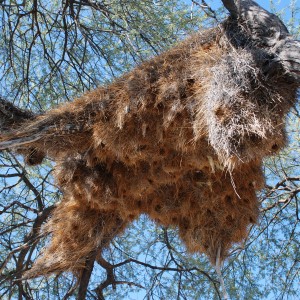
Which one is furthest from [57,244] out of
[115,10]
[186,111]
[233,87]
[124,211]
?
[115,10]

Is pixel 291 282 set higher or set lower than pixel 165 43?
lower

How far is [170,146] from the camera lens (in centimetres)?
348

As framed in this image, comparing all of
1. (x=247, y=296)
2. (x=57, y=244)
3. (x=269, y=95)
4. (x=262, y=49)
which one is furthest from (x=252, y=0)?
(x=247, y=296)

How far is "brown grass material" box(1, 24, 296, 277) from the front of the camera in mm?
3018

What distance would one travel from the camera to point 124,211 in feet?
12.8

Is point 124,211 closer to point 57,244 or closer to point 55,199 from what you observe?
point 57,244

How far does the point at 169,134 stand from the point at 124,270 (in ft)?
8.19

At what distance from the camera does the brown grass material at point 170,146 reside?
9.90 ft

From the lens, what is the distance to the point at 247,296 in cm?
520

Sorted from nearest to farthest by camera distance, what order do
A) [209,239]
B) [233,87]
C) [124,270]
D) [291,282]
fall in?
1. [233,87]
2. [209,239]
3. [291,282]
4. [124,270]

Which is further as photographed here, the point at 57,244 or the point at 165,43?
the point at 165,43

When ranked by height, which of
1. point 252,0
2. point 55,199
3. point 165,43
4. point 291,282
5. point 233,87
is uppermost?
point 165,43

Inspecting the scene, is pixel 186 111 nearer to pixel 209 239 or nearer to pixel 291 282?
pixel 209 239

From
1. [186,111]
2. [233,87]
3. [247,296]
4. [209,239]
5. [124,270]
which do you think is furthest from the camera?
[124,270]
